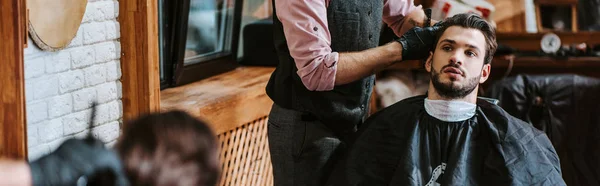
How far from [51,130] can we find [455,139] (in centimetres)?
119

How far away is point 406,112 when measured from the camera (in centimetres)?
307

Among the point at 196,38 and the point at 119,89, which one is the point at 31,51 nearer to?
the point at 119,89

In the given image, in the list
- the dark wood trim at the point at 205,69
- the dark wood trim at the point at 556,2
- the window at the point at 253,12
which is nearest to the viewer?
the dark wood trim at the point at 205,69

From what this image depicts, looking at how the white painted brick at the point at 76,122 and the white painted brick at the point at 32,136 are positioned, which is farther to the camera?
the white painted brick at the point at 76,122

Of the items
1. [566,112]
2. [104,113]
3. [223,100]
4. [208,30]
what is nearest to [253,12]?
[208,30]

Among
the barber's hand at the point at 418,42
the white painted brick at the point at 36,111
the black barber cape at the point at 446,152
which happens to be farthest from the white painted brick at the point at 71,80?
the barber's hand at the point at 418,42

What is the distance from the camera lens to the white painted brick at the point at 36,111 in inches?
109

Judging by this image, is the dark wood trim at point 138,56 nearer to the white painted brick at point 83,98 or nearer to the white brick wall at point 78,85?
the white brick wall at point 78,85

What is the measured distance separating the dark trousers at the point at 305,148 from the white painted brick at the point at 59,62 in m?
0.66

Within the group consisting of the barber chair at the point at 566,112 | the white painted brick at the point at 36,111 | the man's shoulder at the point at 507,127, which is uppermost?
the white painted brick at the point at 36,111

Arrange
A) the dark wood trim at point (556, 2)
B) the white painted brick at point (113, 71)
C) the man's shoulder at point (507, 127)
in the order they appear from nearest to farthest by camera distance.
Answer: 1. the man's shoulder at point (507, 127)
2. the white painted brick at point (113, 71)
3. the dark wood trim at point (556, 2)

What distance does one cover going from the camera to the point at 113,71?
3.23m

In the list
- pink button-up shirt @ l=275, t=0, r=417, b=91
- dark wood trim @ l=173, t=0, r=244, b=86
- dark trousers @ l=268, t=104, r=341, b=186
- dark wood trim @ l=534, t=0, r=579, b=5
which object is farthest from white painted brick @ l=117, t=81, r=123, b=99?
dark wood trim @ l=534, t=0, r=579, b=5

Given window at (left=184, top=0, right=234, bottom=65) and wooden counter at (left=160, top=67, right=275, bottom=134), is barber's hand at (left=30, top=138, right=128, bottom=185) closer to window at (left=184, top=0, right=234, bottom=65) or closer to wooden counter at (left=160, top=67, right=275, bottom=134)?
wooden counter at (left=160, top=67, right=275, bottom=134)
